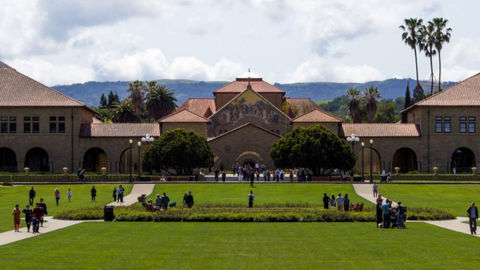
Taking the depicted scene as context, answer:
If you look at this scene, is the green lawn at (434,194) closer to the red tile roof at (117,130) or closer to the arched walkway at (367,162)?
the arched walkway at (367,162)

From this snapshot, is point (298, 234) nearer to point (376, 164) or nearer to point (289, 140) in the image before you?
point (289, 140)

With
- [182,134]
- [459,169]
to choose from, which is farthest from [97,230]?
[459,169]

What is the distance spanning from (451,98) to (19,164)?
47990 mm

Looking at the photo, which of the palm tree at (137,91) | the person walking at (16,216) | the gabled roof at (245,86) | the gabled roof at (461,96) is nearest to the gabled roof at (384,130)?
the gabled roof at (461,96)

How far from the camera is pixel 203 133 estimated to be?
90.6 m

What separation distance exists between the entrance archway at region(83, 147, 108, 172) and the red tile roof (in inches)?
112

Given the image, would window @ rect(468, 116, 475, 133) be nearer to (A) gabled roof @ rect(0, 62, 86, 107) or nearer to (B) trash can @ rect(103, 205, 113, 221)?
(A) gabled roof @ rect(0, 62, 86, 107)

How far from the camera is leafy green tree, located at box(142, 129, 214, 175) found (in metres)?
74.3

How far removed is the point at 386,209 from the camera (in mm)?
33875

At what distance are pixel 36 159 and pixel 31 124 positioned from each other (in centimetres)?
477

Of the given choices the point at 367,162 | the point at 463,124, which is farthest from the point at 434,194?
the point at 367,162

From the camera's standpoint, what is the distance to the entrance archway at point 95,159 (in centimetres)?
8944

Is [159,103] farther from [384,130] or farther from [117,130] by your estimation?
[384,130]

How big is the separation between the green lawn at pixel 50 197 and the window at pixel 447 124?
38.9m
